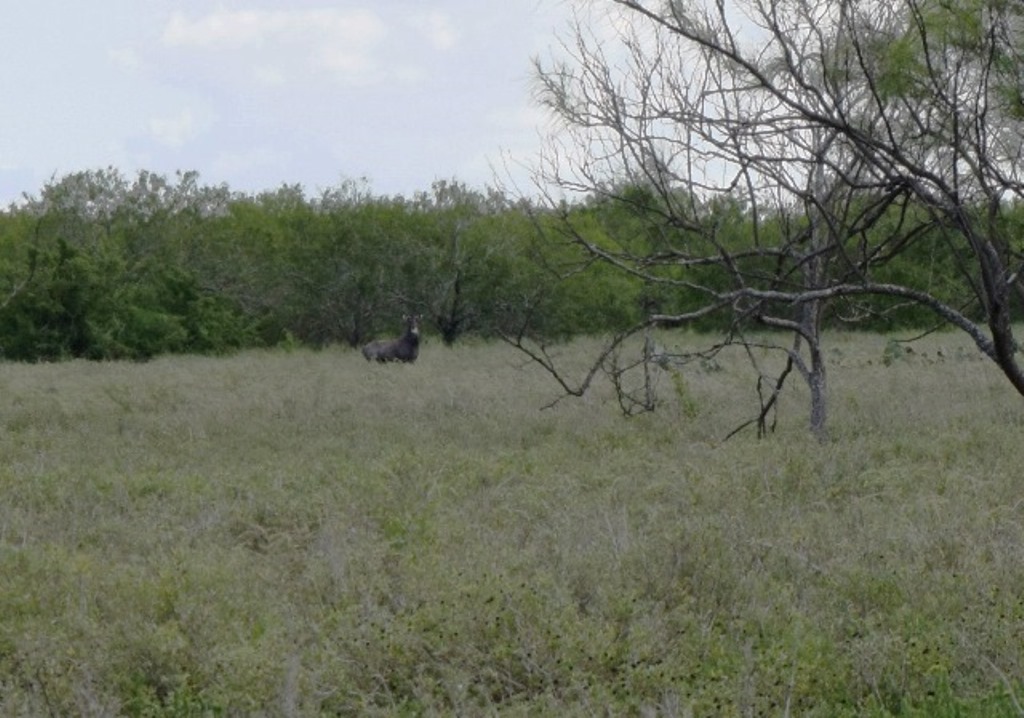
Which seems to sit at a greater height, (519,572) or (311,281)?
(311,281)

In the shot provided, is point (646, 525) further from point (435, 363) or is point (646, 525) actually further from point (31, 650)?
point (435, 363)

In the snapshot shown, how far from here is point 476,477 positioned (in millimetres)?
11508

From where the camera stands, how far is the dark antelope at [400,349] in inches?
1137

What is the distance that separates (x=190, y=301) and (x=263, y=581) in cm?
2851

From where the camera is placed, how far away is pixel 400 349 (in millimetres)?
29078

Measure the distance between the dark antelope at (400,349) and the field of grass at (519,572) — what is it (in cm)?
1380

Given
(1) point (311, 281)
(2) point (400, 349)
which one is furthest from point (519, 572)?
(1) point (311, 281)

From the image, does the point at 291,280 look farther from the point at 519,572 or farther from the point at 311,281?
the point at 519,572

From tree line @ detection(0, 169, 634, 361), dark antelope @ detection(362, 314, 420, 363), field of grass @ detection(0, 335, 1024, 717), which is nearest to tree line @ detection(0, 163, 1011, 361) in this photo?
tree line @ detection(0, 169, 634, 361)

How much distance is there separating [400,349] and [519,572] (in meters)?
21.7

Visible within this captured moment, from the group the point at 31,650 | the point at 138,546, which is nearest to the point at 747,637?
the point at 31,650

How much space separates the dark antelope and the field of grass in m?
13.8

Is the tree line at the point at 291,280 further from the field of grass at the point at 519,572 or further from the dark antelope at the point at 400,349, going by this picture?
the field of grass at the point at 519,572

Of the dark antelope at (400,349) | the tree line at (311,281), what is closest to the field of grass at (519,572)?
the dark antelope at (400,349)
